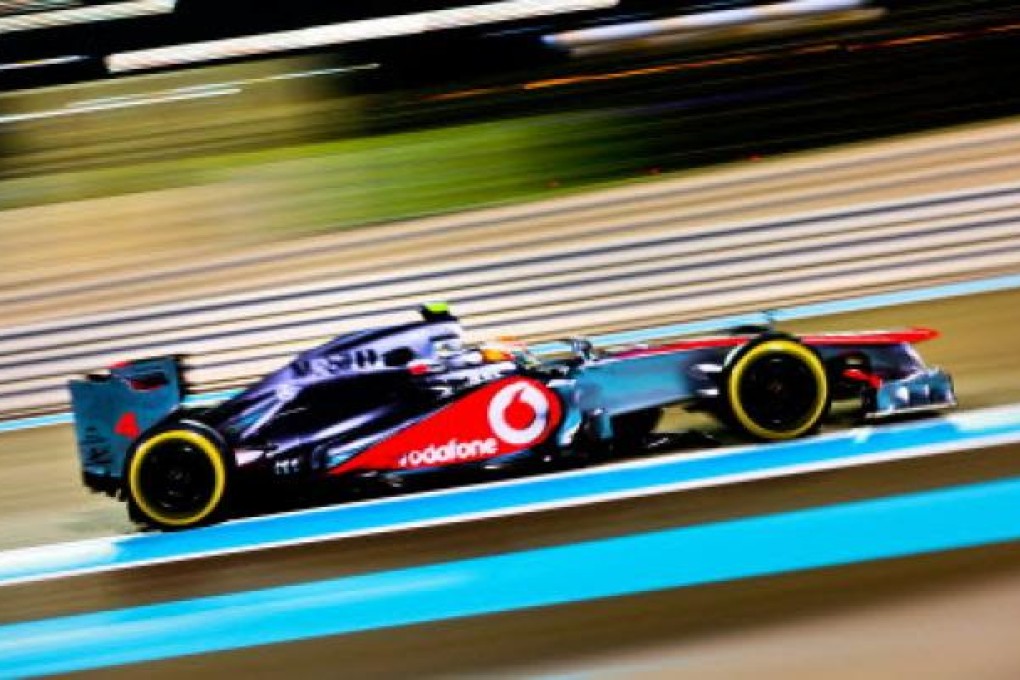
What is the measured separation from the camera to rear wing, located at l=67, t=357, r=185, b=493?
427 centimetres

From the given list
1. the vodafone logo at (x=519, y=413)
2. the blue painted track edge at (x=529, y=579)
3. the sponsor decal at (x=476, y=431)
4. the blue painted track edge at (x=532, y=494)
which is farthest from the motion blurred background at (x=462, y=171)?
the vodafone logo at (x=519, y=413)

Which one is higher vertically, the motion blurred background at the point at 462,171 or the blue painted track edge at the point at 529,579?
A: the motion blurred background at the point at 462,171

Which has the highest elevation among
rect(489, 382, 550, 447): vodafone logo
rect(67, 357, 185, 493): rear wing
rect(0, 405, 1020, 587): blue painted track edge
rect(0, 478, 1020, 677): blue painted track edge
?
rect(67, 357, 185, 493): rear wing

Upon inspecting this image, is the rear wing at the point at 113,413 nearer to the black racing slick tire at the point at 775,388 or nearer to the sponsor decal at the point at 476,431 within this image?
the sponsor decal at the point at 476,431

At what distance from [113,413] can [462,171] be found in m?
4.73

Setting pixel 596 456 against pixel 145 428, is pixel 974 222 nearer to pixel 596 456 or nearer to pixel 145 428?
pixel 596 456

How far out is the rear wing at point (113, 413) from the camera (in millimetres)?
4266

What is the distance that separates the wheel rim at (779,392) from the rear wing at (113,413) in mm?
2068

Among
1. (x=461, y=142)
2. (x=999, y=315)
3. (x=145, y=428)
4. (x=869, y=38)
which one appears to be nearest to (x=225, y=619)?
(x=145, y=428)

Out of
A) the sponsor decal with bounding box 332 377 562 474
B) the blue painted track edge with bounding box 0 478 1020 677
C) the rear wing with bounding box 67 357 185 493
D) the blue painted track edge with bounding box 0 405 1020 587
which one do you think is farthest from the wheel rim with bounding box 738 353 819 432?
the rear wing with bounding box 67 357 185 493

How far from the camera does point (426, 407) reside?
4195 millimetres

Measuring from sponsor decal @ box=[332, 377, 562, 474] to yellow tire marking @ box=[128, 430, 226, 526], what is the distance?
1.37 ft

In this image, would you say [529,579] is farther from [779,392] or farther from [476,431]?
[779,392]

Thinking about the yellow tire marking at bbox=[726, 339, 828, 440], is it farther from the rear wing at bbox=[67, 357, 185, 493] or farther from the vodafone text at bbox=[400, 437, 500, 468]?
the rear wing at bbox=[67, 357, 185, 493]
